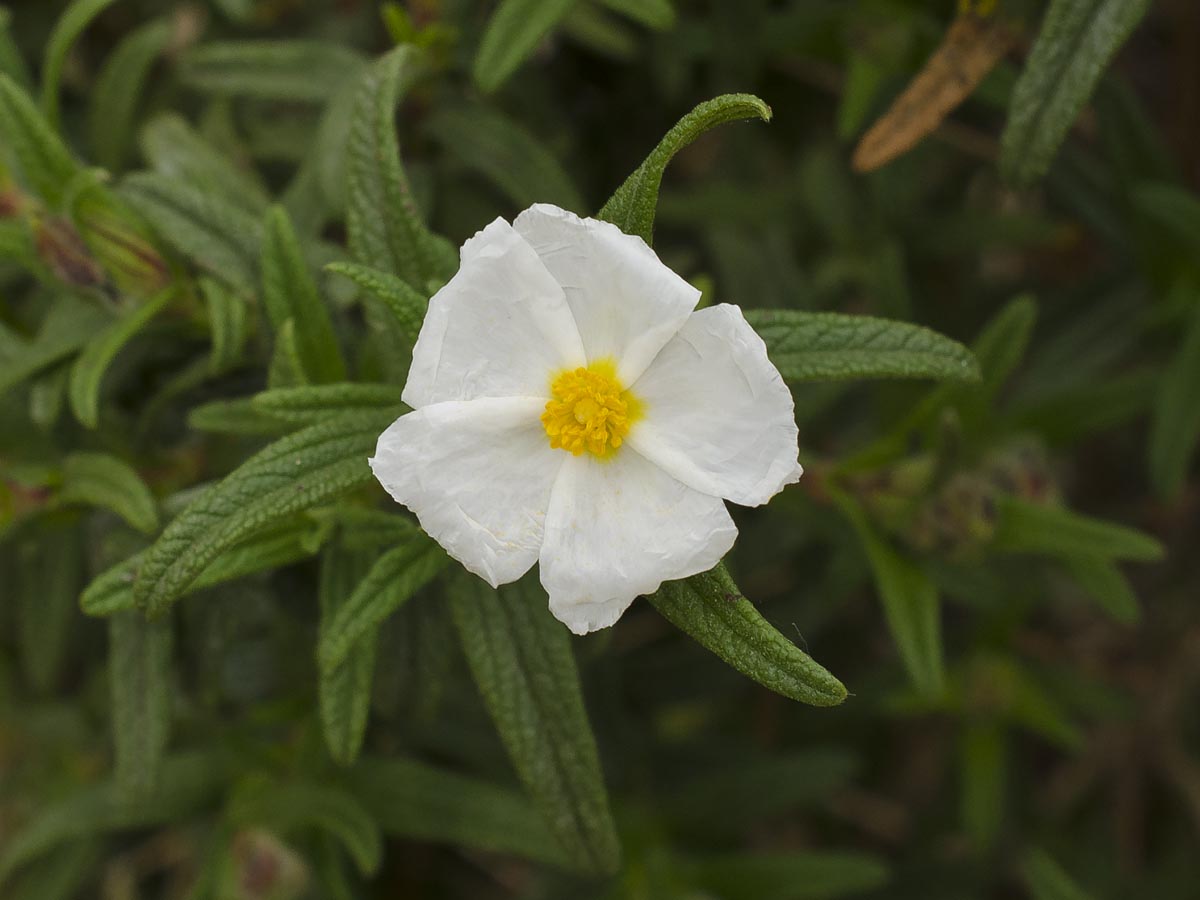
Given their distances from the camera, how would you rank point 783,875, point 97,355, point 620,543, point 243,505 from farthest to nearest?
1. point 783,875
2. point 97,355
3. point 243,505
4. point 620,543

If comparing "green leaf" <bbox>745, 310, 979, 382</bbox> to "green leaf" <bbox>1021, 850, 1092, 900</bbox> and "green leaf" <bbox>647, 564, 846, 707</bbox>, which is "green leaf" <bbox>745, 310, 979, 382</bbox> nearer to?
"green leaf" <bbox>647, 564, 846, 707</bbox>

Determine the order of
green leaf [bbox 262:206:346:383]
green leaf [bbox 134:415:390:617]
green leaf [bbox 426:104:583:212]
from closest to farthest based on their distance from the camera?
green leaf [bbox 134:415:390:617] < green leaf [bbox 262:206:346:383] < green leaf [bbox 426:104:583:212]

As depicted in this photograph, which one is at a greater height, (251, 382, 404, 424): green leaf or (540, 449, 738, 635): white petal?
(540, 449, 738, 635): white petal

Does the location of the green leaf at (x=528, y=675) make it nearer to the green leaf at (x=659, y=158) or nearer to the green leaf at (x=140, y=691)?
the green leaf at (x=659, y=158)

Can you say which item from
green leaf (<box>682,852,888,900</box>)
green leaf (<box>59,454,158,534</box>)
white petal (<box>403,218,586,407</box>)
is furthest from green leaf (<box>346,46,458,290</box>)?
green leaf (<box>682,852,888,900</box>)

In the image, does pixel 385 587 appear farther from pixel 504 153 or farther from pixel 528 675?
pixel 504 153

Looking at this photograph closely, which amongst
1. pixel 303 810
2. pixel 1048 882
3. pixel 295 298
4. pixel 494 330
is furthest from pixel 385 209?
pixel 1048 882

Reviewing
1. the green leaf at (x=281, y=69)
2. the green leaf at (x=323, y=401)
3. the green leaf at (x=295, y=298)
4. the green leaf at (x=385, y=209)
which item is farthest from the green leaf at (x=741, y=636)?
the green leaf at (x=281, y=69)
